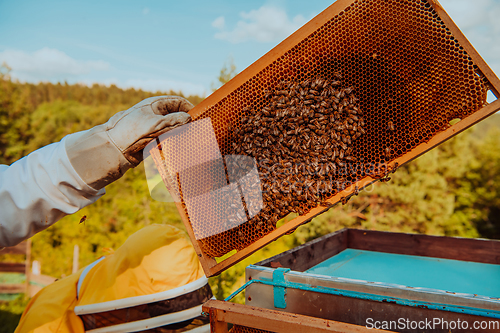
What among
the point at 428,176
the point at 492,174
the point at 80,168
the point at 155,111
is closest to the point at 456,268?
the point at 155,111

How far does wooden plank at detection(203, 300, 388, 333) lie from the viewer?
1684 millimetres

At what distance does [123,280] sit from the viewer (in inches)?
116

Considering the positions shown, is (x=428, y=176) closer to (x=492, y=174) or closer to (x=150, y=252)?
(x=492, y=174)

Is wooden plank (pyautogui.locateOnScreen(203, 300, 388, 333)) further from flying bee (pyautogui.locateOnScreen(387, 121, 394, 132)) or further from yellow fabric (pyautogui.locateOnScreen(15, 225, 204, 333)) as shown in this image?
flying bee (pyautogui.locateOnScreen(387, 121, 394, 132))

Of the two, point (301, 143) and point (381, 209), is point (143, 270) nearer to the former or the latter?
point (301, 143)

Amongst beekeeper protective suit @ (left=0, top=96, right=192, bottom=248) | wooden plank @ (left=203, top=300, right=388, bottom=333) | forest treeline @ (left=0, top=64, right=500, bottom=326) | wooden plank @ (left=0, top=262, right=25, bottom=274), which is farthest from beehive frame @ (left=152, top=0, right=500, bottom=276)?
wooden plank @ (left=0, top=262, right=25, bottom=274)

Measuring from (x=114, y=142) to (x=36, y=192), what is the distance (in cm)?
70

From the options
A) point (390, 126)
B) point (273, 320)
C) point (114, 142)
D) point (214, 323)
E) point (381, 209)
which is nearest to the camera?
point (273, 320)

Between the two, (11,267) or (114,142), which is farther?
(11,267)

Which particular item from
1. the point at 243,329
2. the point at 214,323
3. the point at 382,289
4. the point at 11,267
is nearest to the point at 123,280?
the point at 214,323

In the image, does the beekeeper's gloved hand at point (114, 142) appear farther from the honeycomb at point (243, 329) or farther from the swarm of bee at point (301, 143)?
the honeycomb at point (243, 329)

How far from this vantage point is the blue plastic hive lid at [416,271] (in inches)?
127

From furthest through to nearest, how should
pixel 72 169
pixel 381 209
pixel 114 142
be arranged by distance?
pixel 381 209 → pixel 114 142 → pixel 72 169

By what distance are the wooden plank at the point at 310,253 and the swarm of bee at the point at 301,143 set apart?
869 millimetres
